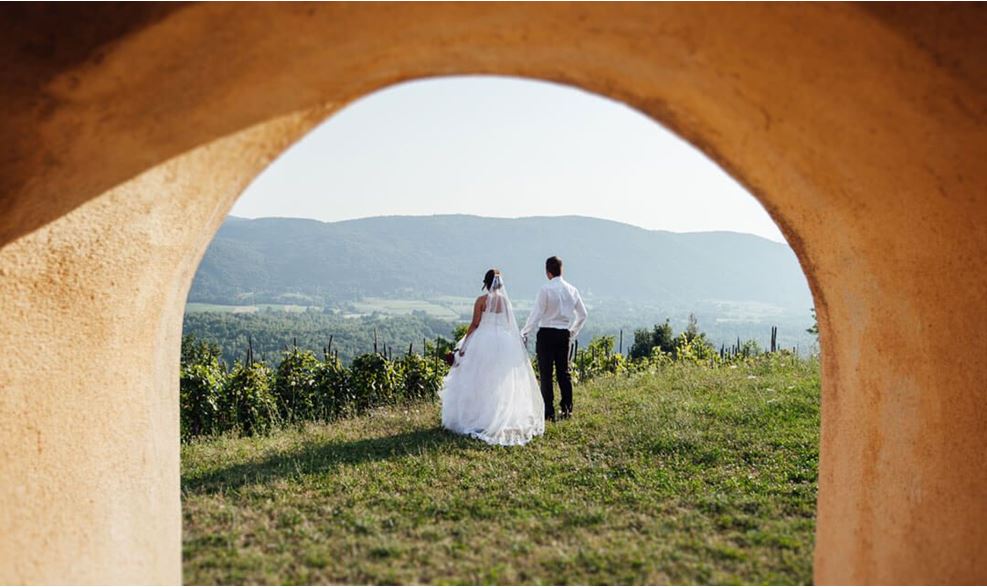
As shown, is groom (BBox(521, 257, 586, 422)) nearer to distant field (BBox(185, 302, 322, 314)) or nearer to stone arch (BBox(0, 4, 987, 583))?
stone arch (BBox(0, 4, 987, 583))

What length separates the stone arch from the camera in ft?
6.60

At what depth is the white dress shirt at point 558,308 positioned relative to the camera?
8.41m

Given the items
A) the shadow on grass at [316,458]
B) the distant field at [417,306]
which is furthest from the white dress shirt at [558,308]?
the distant field at [417,306]

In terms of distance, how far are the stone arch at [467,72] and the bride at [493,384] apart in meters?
4.43

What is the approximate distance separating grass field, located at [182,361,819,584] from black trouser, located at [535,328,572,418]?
1.58ft

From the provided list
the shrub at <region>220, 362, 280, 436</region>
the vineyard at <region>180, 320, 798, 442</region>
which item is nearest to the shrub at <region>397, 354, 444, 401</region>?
the vineyard at <region>180, 320, 798, 442</region>

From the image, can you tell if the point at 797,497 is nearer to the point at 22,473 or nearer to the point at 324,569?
the point at 324,569

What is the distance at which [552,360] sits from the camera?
342 inches

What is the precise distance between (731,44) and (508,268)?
183357 millimetres

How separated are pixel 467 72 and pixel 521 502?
3.68 meters

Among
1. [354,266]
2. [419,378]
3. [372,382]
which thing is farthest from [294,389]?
[354,266]

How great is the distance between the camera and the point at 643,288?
199625mm

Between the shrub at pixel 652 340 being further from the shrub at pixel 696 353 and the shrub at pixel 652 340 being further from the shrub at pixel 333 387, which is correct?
the shrub at pixel 333 387

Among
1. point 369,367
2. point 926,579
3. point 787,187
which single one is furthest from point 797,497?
point 369,367
